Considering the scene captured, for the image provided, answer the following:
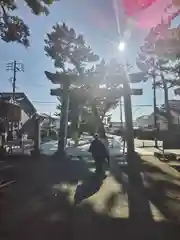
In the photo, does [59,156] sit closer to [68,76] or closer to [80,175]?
[68,76]

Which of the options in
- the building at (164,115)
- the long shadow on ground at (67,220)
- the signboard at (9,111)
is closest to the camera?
the long shadow on ground at (67,220)

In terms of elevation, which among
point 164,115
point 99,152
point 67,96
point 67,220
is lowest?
point 67,220

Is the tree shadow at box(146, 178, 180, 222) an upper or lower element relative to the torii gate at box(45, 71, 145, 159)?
lower

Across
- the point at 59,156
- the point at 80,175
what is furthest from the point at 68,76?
the point at 80,175

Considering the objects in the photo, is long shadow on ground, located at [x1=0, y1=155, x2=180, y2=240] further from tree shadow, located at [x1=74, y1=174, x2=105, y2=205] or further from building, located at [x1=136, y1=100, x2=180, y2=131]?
building, located at [x1=136, y1=100, x2=180, y2=131]

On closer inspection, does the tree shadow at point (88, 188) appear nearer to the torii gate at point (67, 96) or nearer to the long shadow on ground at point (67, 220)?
the long shadow on ground at point (67, 220)

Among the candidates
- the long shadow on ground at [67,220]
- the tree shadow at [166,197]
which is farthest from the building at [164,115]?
the long shadow on ground at [67,220]

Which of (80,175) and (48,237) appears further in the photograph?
(80,175)

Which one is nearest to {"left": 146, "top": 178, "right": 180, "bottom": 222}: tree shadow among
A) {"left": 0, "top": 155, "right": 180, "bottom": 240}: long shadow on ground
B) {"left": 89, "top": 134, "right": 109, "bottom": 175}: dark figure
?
{"left": 0, "top": 155, "right": 180, "bottom": 240}: long shadow on ground


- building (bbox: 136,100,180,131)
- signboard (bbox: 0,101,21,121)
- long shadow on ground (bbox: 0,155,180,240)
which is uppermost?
building (bbox: 136,100,180,131)

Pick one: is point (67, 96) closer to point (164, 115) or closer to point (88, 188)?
point (88, 188)

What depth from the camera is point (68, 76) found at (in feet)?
71.2

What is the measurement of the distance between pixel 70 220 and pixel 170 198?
10.4 feet

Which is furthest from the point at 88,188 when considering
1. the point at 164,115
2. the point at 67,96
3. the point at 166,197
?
the point at 164,115
